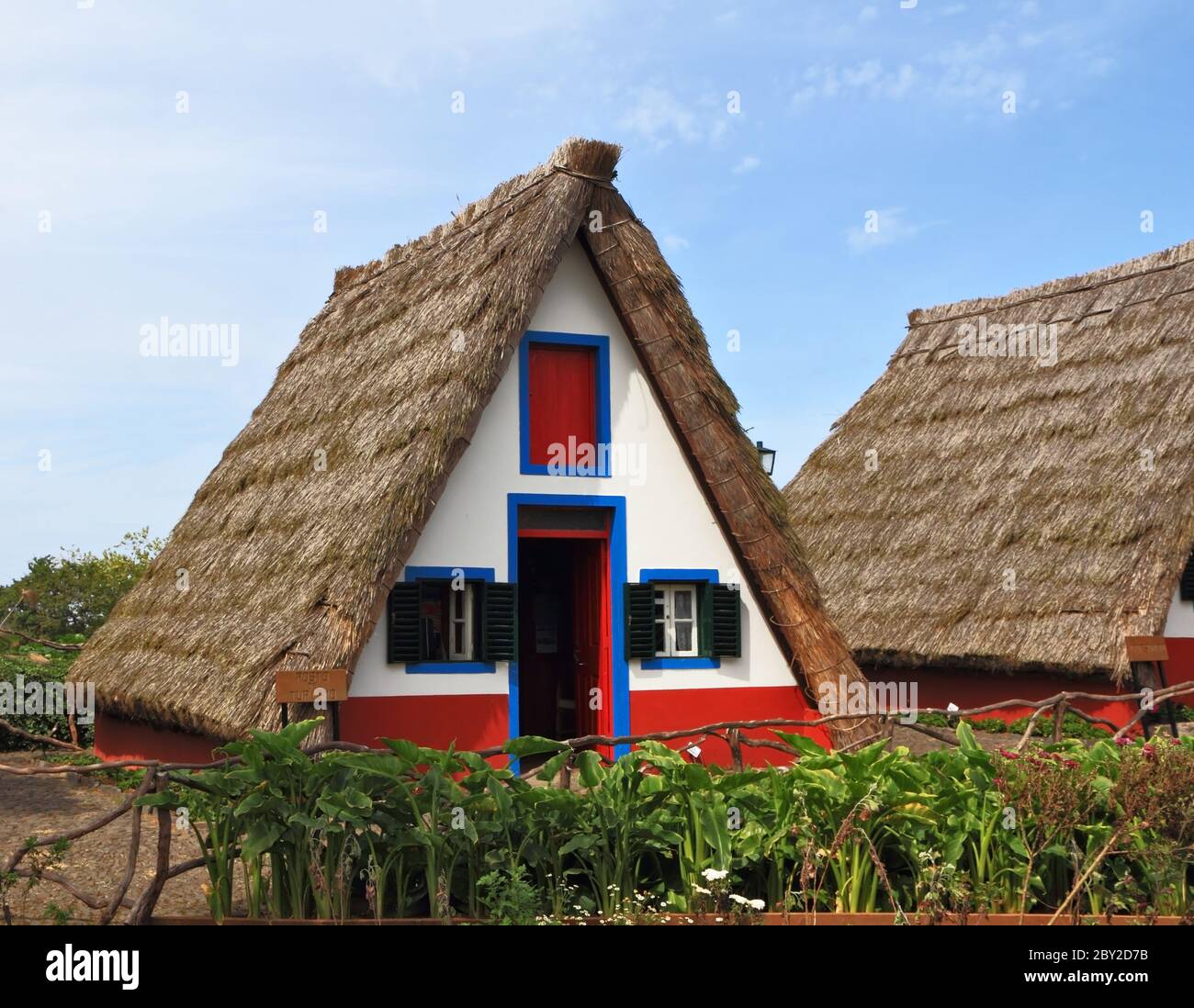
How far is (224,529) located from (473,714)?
198 inches

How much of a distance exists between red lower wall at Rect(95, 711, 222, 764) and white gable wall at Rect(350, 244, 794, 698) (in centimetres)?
294

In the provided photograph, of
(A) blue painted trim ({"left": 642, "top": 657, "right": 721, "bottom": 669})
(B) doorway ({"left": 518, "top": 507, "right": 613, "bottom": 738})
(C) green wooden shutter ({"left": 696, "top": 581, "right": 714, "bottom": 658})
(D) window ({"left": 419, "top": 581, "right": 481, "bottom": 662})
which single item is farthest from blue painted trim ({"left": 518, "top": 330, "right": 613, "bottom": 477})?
(A) blue painted trim ({"left": 642, "top": 657, "right": 721, "bottom": 669})

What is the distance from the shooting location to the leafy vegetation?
7043 mm

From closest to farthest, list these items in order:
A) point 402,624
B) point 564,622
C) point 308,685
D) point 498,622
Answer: point 308,685 → point 402,624 → point 498,622 → point 564,622

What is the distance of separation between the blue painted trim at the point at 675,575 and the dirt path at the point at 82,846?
498 centimetres

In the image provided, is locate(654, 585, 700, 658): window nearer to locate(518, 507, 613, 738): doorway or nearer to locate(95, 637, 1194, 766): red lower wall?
locate(95, 637, 1194, 766): red lower wall

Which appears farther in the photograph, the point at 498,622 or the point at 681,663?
the point at 681,663

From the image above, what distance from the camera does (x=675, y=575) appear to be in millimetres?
13539

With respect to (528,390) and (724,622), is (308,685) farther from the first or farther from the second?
(724,622)

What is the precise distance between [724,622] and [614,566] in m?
1.24

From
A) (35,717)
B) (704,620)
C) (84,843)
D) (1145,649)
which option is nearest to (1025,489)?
(1145,649)

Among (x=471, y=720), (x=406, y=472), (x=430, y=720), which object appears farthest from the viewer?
(x=471, y=720)

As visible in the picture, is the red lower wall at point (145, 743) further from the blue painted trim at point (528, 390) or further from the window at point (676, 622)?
the window at point (676, 622)
